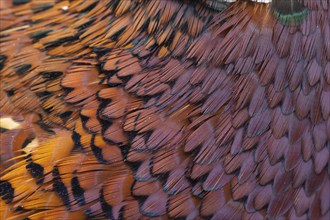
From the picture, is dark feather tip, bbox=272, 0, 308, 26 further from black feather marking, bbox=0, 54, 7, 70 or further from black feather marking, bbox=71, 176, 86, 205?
black feather marking, bbox=0, 54, 7, 70

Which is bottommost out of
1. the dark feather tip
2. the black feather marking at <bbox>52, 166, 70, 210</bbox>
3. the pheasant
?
the black feather marking at <bbox>52, 166, 70, 210</bbox>

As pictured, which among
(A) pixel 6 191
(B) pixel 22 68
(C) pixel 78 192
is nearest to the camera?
(C) pixel 78 192

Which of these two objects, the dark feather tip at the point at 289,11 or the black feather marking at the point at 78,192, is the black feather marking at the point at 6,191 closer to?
the black feather marking at the point at 78,192

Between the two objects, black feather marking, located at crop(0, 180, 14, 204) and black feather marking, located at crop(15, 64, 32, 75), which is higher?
black feather marking, located at crop(15, 64, 32, 75)

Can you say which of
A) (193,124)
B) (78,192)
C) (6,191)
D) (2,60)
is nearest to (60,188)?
(78,192)

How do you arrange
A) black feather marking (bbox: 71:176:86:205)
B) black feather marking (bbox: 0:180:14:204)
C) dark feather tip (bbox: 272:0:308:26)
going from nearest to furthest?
1. dark feather tip (bbox: 272:0:308:26)
2. black feather marking (bbox: 71:176:86:205)
3. black feather marking (bbox: 0:180:14:204)

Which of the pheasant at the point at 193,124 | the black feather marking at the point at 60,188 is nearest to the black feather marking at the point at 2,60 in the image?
the pheasant at the point at 193,124

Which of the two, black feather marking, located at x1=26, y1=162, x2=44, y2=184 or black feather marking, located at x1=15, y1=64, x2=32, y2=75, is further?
black feather marking, located at x1=15, y1=64, x2=32, y2=75

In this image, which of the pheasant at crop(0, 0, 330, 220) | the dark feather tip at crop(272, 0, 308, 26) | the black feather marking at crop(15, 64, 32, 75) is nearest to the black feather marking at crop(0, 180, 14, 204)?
the pheasant at crop(0, 0, 330, 220)

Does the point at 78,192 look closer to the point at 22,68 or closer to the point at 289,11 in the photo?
the point at 22,68
